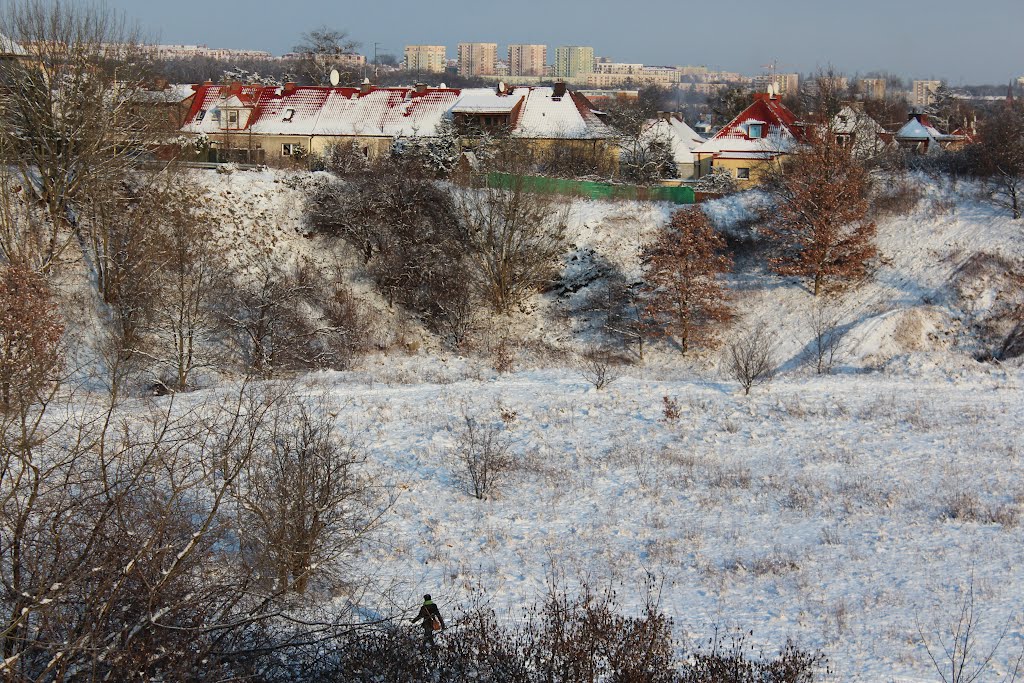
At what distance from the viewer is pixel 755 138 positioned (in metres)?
41.0

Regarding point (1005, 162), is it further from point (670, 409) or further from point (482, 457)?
point (482, 457)

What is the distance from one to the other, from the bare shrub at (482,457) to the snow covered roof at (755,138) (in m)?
25.7

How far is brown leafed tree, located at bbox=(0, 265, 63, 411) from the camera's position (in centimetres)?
970

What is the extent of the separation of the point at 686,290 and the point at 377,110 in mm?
21257

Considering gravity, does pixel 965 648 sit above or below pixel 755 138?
below

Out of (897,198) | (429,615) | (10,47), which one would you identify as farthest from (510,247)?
(429,615)

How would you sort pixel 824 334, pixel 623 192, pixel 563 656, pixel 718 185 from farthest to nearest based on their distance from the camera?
pixel 718 185 < pixel 623 192 < pixel 824 334 < pixel 563 656

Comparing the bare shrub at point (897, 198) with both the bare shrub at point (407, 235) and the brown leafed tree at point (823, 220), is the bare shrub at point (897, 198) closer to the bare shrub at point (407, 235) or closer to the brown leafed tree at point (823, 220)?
the brown leafed tree at point (823, 220)

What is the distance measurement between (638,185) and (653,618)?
25.9 meters

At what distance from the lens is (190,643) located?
778cm

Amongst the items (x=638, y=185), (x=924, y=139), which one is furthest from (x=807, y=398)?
(x=924, y=139)

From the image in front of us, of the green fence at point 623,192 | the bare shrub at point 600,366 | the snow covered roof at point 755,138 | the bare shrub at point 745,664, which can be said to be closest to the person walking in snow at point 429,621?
the bare shrub at point 745,664

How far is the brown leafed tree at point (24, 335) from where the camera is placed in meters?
9.70

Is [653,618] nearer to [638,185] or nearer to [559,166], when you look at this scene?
[638,185]
